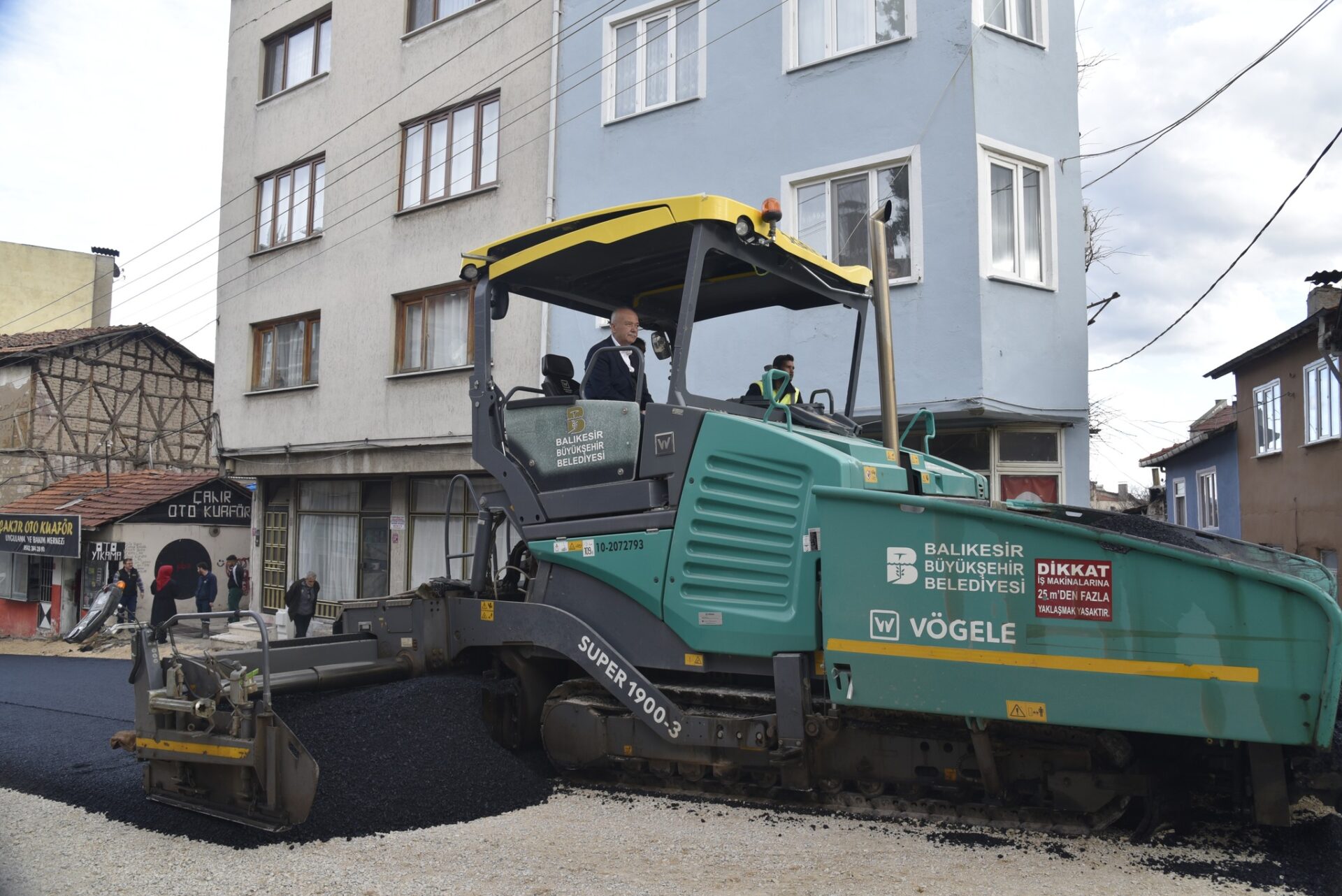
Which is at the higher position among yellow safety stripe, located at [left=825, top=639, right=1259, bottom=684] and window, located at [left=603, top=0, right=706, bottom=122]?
window, located at [left=603, top=0, right=706, bottom=122]

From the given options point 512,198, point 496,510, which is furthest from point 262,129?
point 496,510

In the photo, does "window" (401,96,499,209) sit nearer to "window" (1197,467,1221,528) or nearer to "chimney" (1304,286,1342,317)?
"chimney" (1304,286,1342,317)

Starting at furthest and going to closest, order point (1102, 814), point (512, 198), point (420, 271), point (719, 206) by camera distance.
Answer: point (420, 271) → point (512, 198) → point (719, 206) → point (1102, 814)

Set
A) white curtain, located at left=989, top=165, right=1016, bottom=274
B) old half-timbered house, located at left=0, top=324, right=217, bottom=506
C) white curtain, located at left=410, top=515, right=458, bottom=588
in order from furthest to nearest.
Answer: old half-timbered house, located at left=0, top=324, right=217, bottom=506, white curtain, located at left=410, top=515, right=458, bottom=588, white curtain, located at left=989, top=165, right=1016, bottom=274

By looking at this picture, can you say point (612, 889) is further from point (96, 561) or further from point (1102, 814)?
point (96, 561)

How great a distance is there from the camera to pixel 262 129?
62.6 ft

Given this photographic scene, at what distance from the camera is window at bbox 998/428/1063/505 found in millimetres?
A: 10852

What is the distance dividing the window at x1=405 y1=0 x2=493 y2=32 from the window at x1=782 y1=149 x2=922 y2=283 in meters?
7.46

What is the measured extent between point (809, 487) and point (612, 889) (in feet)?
6.43

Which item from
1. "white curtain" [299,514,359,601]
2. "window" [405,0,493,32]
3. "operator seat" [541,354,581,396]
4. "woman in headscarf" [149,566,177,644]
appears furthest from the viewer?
"woman in headscarf" [149,566,177,644]

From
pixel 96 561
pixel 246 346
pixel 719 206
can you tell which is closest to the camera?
pixel 719 206

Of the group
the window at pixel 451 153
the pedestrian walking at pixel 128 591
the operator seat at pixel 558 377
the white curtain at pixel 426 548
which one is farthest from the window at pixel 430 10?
the pedestrian walking at pixel 128 591

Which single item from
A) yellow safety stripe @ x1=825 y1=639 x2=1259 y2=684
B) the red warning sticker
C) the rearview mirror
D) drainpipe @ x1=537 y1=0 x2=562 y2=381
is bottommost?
yellow safety stripe @ x1=825 y1=639 x2=1259 y2=684

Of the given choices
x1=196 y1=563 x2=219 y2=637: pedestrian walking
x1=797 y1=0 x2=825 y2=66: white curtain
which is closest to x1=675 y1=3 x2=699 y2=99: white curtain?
x1=797 y1=0 x2=825 y2=66: white curtain
